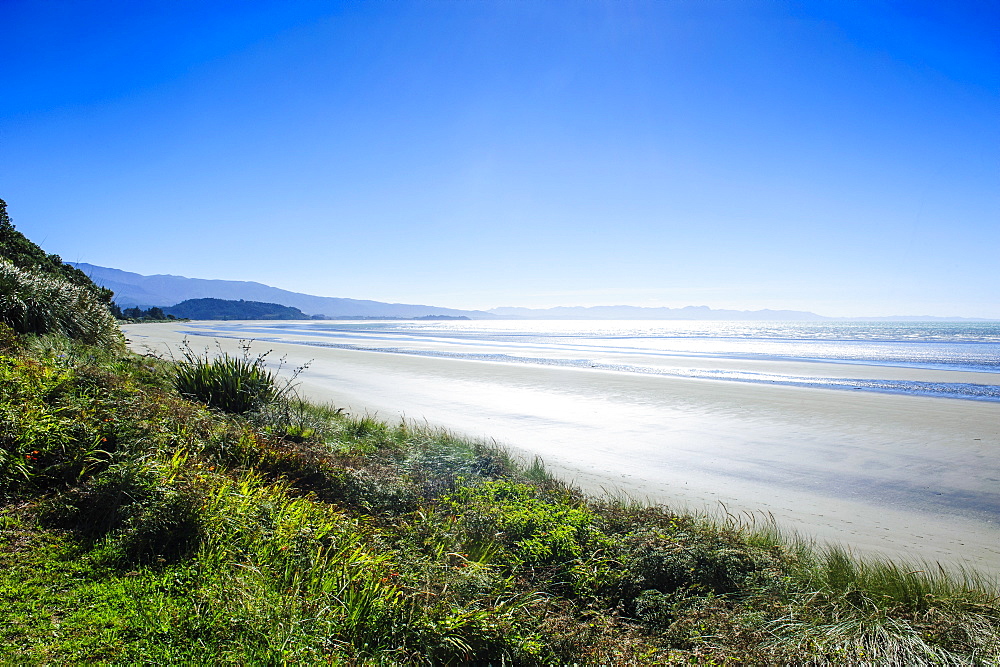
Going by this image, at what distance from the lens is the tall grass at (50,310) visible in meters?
9.70

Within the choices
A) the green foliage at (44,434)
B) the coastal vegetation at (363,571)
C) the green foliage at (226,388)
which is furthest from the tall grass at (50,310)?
the green foliage at (44,434)

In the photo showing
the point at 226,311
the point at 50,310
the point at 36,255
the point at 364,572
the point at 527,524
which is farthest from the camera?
the point at 226,311

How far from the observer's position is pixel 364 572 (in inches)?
135

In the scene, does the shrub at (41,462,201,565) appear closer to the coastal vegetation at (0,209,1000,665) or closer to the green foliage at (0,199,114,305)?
the coastal vegetation at (0,209,1000,665)

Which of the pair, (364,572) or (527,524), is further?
(527,524)

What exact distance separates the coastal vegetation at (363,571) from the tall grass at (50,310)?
511cm

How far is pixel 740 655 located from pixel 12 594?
150 inches

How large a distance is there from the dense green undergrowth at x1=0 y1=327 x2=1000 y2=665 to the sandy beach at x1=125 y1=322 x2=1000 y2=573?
5.14 feet

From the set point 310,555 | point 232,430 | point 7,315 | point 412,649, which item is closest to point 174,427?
point 232,430

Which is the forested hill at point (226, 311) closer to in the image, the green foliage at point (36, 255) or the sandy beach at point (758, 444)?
the green foliage at point (36, 255)

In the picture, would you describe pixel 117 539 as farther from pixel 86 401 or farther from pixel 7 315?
pixel 7 315

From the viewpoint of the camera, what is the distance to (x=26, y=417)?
443 centimetres

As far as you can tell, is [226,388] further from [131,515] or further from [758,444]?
[758,444]

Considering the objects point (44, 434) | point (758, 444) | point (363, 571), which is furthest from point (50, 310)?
point (758, 444)
